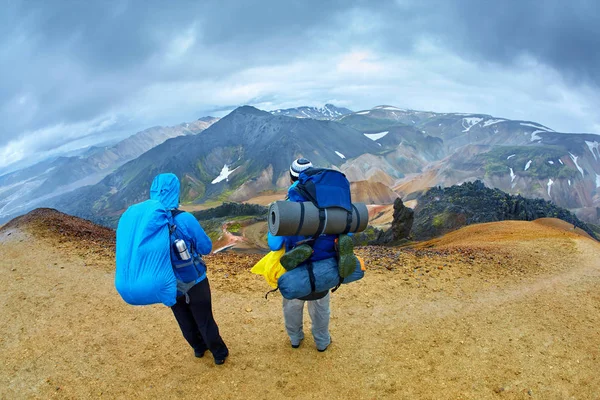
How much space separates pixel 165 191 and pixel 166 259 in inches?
37.9

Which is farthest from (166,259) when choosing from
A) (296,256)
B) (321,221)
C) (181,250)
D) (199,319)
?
(321,221)

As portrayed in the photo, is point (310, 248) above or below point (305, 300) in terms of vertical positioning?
above

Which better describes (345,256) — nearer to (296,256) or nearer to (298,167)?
(296,256)

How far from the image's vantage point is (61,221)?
16.7 metres

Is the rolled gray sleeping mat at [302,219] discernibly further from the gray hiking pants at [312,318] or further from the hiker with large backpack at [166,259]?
the gray hiking pants at [312,318]

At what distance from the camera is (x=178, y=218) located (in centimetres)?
488

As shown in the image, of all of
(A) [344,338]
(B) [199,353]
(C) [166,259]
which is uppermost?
(C) [166,259]

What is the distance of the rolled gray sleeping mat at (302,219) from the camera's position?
4379mm

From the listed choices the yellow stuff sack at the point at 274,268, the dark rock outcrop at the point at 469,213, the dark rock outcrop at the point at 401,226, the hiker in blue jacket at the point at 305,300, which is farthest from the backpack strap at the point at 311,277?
the dark rock outcrop at the point at 469,213

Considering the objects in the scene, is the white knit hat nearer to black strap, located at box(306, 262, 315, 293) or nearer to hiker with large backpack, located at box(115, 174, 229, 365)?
black strap, located at box(306, 262, 315, 293)

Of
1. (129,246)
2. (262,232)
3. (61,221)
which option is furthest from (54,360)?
(262,232)

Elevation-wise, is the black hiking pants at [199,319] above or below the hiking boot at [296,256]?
below

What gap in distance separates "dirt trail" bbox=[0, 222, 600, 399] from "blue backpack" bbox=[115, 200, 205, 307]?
2159mm

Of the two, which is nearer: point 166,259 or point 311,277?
point 166,259
